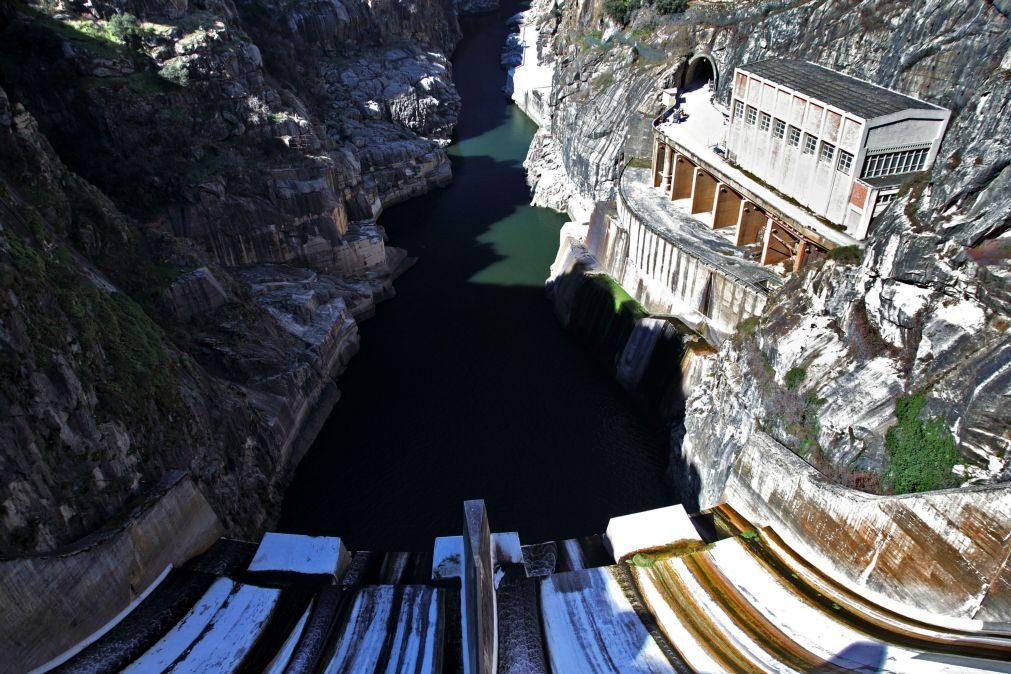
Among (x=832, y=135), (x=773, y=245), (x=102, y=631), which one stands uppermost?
(x=832, y=135)

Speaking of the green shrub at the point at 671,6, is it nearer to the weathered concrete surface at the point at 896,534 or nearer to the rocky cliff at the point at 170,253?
the rocky cliff at the point at 170,253

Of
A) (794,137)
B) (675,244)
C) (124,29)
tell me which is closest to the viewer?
(794,137)

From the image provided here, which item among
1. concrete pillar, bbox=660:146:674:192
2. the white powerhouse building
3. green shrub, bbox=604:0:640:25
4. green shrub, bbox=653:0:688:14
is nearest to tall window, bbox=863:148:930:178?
the white powerhouse building

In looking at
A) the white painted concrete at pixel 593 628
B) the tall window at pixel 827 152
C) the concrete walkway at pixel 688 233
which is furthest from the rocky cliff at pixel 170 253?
the tall window at pixel 827 152

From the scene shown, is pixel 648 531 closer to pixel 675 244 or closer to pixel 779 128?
pixel 675 244

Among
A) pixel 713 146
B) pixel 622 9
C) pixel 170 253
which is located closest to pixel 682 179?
pixel 713 146

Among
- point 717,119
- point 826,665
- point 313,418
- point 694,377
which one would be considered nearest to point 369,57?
point 717,119
